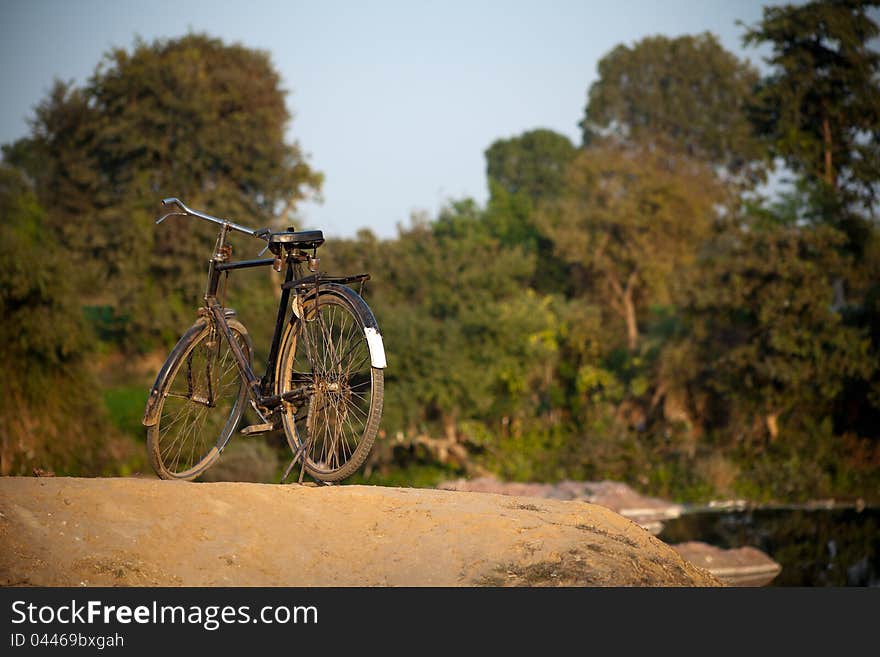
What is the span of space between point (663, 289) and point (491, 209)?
928 centimetres

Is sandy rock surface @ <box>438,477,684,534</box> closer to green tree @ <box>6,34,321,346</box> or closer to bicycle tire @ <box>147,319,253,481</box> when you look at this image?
green tree @ <box>6,34,321,346</box>

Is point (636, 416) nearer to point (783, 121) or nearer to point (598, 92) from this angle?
point (783, 121)

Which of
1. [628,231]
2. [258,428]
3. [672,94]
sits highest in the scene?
[672,94]

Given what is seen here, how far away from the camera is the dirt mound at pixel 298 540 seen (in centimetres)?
483

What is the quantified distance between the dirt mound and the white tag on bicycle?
721mm

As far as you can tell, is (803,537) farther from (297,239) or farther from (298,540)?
(298,540)

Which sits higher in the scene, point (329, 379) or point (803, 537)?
point (329, 379)

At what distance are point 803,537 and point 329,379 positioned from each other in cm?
1880

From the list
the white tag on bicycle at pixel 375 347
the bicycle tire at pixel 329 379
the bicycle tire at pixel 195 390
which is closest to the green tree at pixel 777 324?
the bicycle tire at pixel 195 390

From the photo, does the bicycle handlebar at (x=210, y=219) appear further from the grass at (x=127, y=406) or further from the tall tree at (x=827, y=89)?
the tall tree at (x=827, y=89)

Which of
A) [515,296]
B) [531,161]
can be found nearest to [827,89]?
[515,296]

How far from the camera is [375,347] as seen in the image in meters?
5.52
